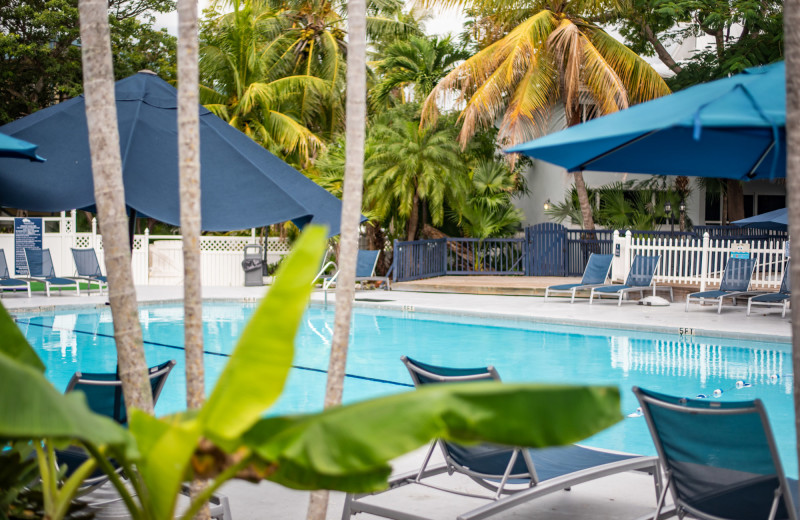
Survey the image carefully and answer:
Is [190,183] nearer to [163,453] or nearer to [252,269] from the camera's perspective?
[163,453]

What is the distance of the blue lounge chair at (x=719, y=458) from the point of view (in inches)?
124

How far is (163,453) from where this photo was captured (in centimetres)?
172

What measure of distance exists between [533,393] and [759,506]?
2201mm

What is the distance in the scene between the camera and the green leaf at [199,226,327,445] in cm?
165

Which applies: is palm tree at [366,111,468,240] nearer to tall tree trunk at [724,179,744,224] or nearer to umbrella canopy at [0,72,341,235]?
tall tree trunk at [724,179,744,224]

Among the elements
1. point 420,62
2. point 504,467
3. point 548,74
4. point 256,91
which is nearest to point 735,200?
point 548,74

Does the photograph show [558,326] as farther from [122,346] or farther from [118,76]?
[118,76]

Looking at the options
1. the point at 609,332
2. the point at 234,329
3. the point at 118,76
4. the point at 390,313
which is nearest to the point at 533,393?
the point at 609,332

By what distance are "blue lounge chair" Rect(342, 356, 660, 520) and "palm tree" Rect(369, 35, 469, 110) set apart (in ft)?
61.4

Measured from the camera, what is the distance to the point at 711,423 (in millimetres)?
3260

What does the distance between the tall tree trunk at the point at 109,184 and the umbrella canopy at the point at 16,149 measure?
5.28 ft

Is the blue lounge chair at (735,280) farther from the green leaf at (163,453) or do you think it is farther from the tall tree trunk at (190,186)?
the green leaf at (163,453)

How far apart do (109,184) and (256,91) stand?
20.7 meters

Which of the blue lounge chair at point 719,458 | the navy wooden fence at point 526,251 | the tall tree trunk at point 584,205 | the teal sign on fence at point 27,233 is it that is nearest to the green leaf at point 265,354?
the blue lounge chair at point 719,458
